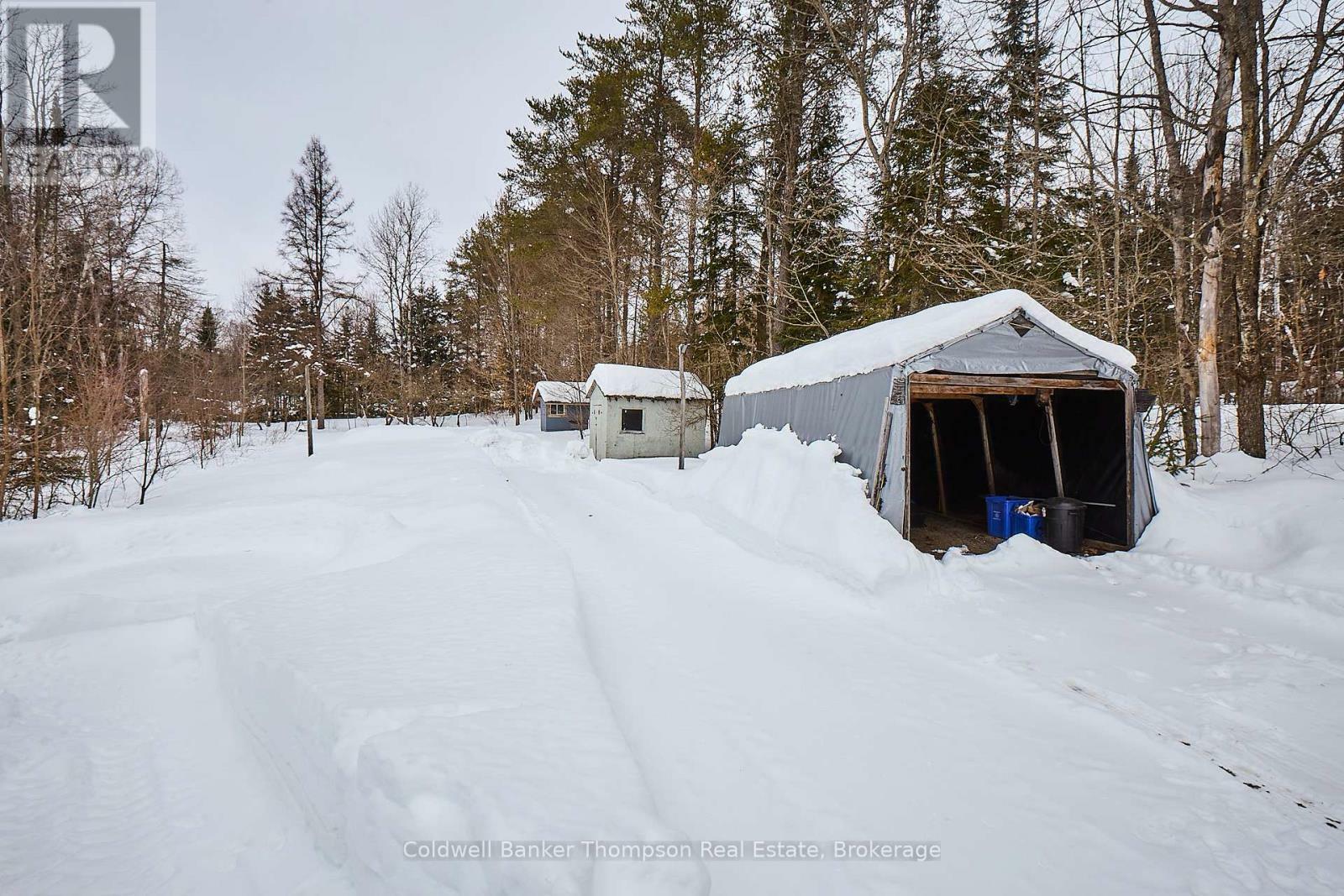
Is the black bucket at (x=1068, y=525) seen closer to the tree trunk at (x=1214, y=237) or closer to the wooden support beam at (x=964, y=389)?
the wooden support beam at (x=964, y=389)

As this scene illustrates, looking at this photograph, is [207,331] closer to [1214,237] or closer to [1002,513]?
[1002,513]

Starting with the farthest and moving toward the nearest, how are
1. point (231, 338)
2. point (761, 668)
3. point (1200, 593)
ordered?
point (231, 338), point (1200, 593), point (761, 668)

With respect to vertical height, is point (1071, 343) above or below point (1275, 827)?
above

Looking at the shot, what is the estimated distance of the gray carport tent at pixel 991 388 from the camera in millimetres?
5973

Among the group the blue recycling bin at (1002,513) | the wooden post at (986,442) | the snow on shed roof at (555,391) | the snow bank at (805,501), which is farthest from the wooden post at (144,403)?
the snow on shed roof at (555,391)

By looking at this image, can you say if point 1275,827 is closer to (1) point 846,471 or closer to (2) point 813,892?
(2) point 813,892

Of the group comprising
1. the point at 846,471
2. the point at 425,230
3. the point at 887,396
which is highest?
the point at 425,230

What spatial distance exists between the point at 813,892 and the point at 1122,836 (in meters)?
1.45

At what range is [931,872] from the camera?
6.43ft

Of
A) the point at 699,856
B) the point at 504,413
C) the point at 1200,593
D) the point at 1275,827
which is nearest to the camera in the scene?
the point at 699,856

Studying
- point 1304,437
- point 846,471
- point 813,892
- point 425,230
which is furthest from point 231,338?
point 1304,437

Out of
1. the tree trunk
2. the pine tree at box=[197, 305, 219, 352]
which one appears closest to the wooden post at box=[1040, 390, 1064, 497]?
the tree trunk

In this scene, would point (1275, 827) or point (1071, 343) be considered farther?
point (1071, 343)

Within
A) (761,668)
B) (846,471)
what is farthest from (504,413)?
(761,668)
